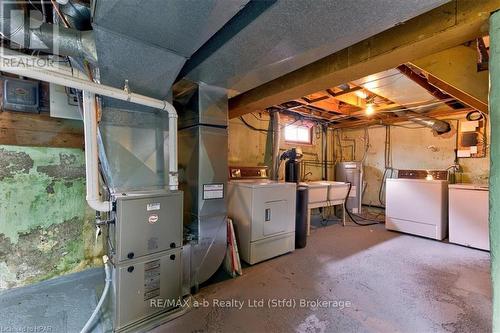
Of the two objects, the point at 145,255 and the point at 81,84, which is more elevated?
the point at 81,84

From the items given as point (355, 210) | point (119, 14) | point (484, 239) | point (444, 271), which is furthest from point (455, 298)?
point (119, 14)

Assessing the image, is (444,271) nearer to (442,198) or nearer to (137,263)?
(442,198)

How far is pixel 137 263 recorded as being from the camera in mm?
1620

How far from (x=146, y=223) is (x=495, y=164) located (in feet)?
7.04

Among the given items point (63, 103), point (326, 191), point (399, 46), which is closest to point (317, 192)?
point (326, 191)

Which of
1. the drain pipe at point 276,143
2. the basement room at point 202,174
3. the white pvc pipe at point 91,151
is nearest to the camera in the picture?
the basement room at point 202,174

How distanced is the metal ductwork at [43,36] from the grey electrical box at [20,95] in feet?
3.33

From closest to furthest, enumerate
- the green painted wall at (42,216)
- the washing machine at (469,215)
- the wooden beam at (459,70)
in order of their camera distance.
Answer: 1. the wooden beam at (459,70)
2. the green painted wall at (42,216)
3. the washing machine at (469,215)

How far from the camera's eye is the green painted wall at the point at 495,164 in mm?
1066

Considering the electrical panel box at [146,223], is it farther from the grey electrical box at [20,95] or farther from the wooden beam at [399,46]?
the wooden beam at [399,46]

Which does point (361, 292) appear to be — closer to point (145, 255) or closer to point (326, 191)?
point (145, 255)

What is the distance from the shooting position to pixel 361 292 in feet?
6.80

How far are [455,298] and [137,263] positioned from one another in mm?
2796

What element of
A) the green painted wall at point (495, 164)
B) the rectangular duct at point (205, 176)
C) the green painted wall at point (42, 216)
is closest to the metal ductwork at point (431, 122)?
the green painted wall at point (495, 164)
